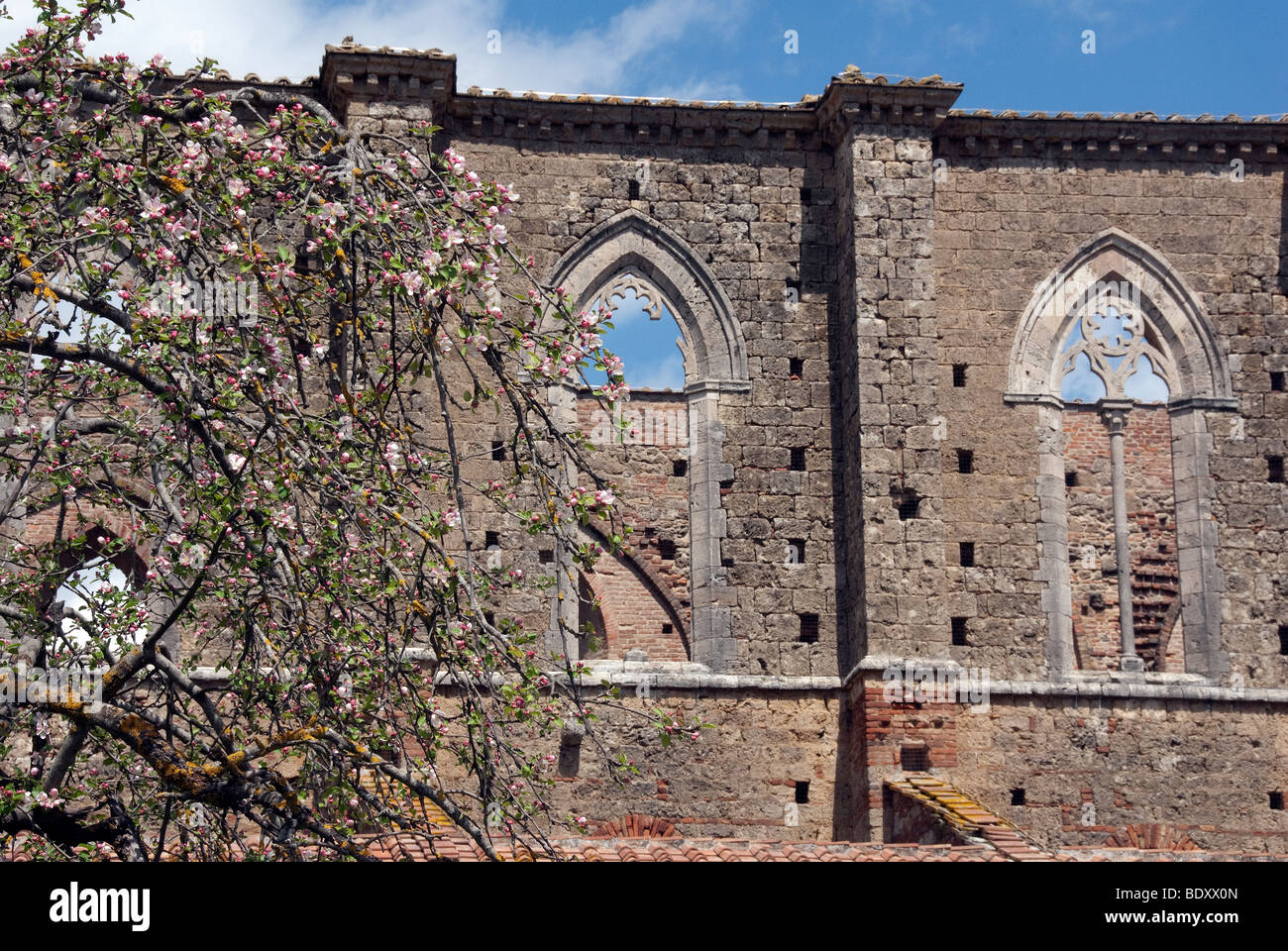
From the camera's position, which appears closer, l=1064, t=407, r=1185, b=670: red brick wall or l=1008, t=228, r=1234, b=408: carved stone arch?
l=1008, t=228, r=1234, b=408: carved stone arch

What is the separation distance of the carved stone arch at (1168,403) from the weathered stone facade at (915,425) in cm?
3

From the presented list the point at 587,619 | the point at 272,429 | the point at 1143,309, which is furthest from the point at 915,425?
the point at 272,429

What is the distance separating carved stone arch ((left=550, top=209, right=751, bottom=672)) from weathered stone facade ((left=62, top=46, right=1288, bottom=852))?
3cm

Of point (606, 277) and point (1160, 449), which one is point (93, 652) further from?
point (1160, 449)

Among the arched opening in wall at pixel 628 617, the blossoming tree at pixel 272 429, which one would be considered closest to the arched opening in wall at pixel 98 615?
the blossoming tree at pixel 272 429

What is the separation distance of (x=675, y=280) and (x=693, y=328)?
46 cm

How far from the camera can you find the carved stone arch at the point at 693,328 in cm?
1808

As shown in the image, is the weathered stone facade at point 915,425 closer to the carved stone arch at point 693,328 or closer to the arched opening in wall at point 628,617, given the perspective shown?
the carved stone arch at point 693,328

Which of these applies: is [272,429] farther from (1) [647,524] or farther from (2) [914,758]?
(1) [647,524]

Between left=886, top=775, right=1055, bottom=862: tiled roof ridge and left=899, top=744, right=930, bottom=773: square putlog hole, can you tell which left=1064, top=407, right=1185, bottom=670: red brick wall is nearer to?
left=899, top=744, right=930, bottom=773: square putlog hole

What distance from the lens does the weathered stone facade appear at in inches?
684

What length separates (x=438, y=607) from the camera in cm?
884

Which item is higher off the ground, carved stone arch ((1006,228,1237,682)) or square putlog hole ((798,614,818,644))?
carved stone arch ((1006,228,1237,682))

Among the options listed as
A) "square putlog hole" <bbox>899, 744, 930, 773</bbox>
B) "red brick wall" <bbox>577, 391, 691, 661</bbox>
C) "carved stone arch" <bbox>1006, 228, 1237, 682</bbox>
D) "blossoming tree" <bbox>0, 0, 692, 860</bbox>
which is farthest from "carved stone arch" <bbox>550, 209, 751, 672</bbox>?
"blossoming tree" <bbox>0, 0, 692, 860</bbox>
